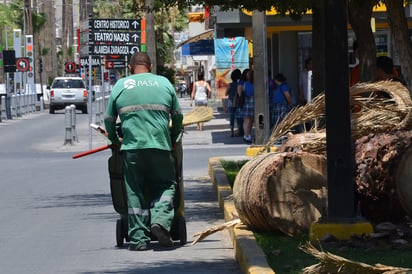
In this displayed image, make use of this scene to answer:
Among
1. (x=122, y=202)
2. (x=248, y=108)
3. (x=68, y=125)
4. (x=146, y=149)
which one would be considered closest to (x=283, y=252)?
(x=146, y=149)

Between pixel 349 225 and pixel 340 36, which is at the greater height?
pixel 340 36

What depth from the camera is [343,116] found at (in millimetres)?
8867

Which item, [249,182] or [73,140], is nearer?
[249,182]

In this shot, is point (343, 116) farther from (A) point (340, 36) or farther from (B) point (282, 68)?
(B) point (282, 68)

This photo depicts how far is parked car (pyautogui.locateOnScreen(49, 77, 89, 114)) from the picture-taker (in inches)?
2167

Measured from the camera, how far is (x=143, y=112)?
31.9ft

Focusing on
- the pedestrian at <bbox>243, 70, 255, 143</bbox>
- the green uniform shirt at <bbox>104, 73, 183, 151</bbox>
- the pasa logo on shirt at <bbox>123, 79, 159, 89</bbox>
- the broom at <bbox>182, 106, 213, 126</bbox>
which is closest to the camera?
the green uniform shirt at <bbox>104, 73, 183, 151</bbox>

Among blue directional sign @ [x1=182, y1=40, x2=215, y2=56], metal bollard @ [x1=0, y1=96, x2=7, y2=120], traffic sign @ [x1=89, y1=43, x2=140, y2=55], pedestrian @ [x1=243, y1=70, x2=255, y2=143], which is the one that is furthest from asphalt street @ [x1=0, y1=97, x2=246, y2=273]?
metal bollard @ [x1=0, y1=96, x2=7, y2=120]

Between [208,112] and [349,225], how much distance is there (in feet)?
9.10

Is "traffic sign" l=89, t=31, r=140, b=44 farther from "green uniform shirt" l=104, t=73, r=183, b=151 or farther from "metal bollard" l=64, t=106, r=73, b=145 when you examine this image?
"green uniform shirt" l=104, t=73, r=183, b=151

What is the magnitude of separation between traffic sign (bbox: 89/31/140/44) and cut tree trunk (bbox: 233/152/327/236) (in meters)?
18.3

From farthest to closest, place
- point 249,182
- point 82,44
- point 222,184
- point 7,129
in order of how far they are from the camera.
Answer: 1. point 7,129
2. point 82,44
3. point 222,184
4. point 249,182

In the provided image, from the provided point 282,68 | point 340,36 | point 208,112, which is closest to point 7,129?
point 282,68

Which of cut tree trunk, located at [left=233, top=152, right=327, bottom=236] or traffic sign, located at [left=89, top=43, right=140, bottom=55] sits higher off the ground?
traffic sign, located at [left=89, top=43, right=140, bottom=55]
